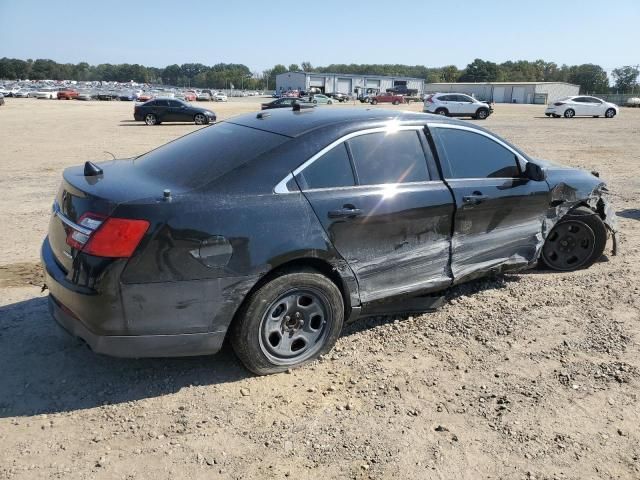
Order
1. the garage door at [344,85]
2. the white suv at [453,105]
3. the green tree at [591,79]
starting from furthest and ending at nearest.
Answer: the green tree at [591,79], the garage door at [344,85], the white suv at [453,105]

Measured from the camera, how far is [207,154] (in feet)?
12.0

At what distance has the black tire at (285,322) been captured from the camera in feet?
10.8

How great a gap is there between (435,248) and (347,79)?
390 ft

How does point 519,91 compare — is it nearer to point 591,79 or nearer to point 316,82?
point 316,82

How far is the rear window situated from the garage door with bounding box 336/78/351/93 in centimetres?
11688

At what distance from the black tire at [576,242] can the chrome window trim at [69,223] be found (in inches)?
168

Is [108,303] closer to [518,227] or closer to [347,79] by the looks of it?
[518,227]

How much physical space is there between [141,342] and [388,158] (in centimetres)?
212

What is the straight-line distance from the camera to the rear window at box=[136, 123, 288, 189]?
339 cm

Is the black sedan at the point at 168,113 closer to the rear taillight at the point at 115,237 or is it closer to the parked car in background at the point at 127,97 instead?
the rear taillight at the point at 115,237

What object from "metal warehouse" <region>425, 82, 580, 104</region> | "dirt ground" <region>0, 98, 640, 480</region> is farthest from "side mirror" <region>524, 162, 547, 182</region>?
"metal warehouse" <region>425, 82, 580, 104</region>

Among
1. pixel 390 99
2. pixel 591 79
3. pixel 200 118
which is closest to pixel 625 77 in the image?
→ pixel 591 79

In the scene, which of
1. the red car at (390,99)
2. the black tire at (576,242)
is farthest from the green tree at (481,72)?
the black tire at (576,242)

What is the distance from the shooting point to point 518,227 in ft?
15.4
